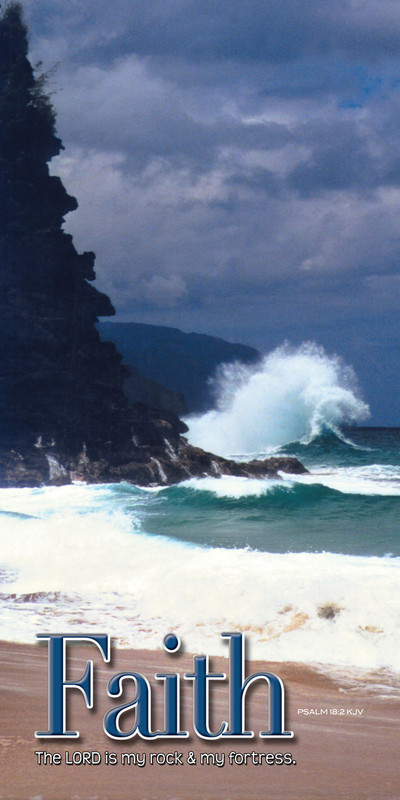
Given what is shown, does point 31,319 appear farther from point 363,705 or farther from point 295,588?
point 363,705

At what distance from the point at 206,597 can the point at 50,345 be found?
19.8 m

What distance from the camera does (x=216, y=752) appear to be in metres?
3.85

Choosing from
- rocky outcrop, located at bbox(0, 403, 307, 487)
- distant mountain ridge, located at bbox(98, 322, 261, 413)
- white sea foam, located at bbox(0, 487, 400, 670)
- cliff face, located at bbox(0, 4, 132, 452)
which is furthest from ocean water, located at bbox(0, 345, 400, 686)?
distant mountain ridge, located at bbox(98, 322, 261, 413)

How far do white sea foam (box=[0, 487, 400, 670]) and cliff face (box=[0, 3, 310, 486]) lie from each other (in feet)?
43.9

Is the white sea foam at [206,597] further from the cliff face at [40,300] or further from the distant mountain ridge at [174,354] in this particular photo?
the distant mountain ridge at [174,354]

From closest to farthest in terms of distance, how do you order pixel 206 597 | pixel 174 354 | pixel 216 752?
pixel 216 752 → pixel 206 597 → pixel 174 354

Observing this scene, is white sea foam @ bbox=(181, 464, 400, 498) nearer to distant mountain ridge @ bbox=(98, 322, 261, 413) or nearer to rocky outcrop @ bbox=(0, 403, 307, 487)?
rocky outcrop @ bbox=(0, 403, 307, 487)

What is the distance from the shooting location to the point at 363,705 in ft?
15.6

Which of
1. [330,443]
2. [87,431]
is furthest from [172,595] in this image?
[330,443]

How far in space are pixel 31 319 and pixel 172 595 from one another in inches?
772

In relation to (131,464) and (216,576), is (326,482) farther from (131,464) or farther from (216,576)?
(216,576)

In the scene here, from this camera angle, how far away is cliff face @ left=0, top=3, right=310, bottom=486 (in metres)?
24.4

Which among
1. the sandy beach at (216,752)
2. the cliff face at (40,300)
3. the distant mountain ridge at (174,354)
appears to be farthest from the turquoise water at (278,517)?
the distant mountain ridge at (174,354)

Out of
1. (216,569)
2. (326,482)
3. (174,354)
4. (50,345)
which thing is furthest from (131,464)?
(174,354)
